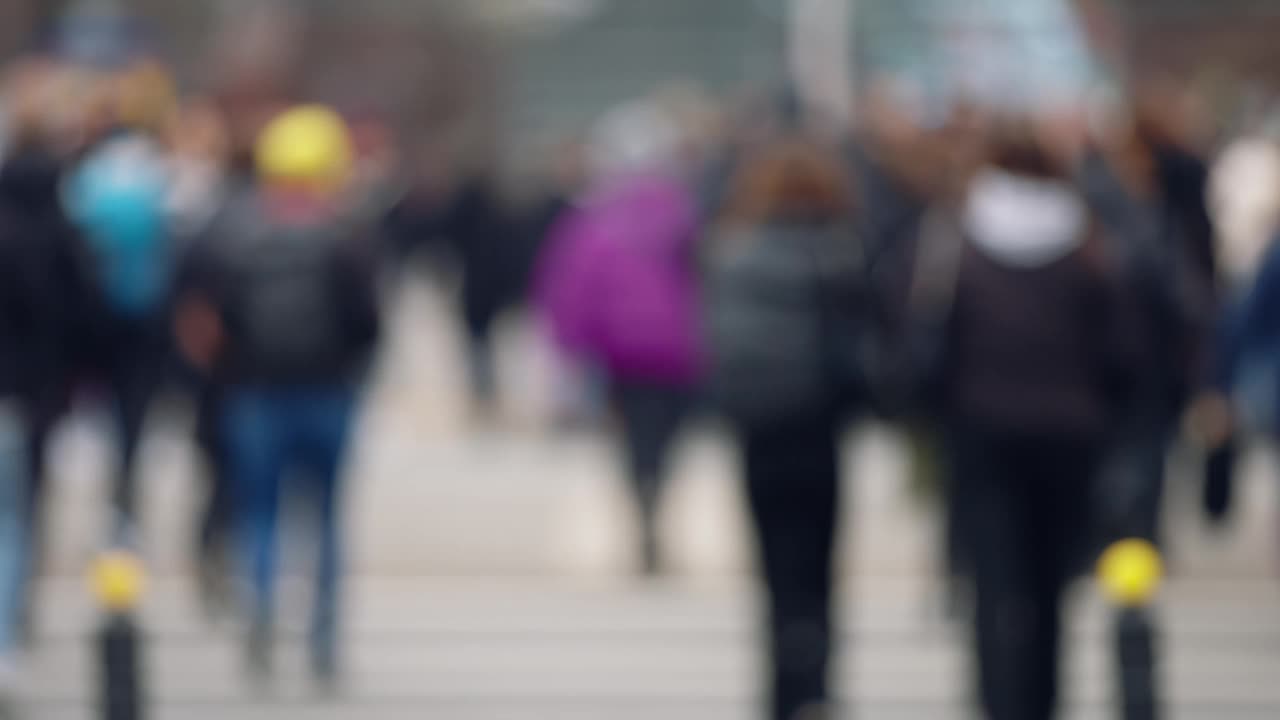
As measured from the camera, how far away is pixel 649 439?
1540 cm

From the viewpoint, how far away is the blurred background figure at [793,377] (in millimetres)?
10516

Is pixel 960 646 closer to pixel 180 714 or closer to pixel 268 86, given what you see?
pixel 180 714

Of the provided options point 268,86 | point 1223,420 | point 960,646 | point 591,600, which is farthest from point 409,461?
point 1223,420

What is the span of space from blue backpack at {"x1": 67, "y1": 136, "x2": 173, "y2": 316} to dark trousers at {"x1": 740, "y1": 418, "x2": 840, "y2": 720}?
418 centimetres

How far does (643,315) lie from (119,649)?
6.89 metres

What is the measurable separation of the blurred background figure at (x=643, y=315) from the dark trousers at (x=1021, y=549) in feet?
17.2

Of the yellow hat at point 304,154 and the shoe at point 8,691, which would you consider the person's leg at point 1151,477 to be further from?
the shoe at point 8,691

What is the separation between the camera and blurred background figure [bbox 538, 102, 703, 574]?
50.4 ft

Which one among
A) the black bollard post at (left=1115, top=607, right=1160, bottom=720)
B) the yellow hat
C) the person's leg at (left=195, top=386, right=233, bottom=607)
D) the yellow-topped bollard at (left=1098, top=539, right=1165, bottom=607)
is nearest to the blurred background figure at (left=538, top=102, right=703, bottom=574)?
the person's leg at (left=195, top=386, right=233, bottom=607)

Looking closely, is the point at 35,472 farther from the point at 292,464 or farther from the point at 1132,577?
the point at 1132,577

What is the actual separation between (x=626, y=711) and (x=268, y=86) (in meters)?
11.7

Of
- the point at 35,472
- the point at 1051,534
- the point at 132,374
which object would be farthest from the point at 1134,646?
the point at 132,374

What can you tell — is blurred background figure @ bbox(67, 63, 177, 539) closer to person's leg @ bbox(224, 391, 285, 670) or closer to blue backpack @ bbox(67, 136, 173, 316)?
blue backpack @ bbox(67, 136, 173, 316)

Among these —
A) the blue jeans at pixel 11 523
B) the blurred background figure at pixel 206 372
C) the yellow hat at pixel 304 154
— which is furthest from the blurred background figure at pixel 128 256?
the blue jeans at pixel 11 523
